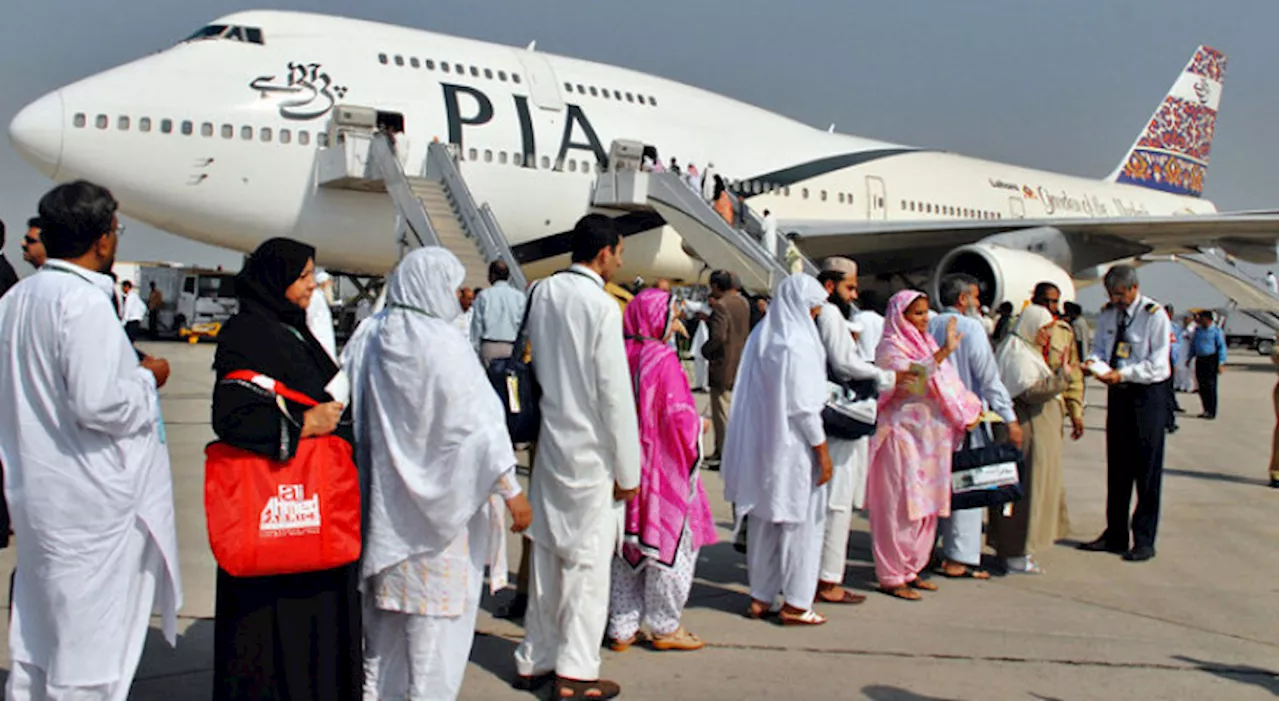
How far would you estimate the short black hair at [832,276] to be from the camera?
221 inches

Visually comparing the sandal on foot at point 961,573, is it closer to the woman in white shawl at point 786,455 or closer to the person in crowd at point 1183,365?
the woman in white shawl at point 786,455

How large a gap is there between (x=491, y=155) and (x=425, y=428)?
1159 centimetres

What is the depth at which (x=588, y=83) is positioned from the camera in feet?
52.2

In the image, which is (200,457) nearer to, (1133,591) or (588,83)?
(1133,591)

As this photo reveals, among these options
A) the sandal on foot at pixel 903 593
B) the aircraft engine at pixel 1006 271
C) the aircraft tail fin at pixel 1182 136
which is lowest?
the sandal on foot at pixel 903 593

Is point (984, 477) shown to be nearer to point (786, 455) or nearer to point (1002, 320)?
point (786, 455)

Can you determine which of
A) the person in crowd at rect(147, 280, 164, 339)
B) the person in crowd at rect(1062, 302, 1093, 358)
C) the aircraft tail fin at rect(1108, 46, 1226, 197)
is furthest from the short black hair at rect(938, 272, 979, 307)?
the aircraft tail fin at rect(1108, 46, 1226, 197)

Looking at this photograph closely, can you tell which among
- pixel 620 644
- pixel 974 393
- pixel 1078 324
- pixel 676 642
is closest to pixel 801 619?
pixel 676 642

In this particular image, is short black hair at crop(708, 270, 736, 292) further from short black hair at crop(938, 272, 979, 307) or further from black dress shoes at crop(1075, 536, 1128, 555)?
black dress shoes at crop(1075, 536, 1128, 555)

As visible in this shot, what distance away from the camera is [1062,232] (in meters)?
17.6

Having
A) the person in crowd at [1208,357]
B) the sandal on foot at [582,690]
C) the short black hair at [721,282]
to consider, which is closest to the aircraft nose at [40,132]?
the short black hair at [721,282]

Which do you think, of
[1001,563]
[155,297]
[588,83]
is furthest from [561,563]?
[155,297]

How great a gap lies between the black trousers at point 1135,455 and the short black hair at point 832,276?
2076 mm

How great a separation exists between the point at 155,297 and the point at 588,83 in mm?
13912
